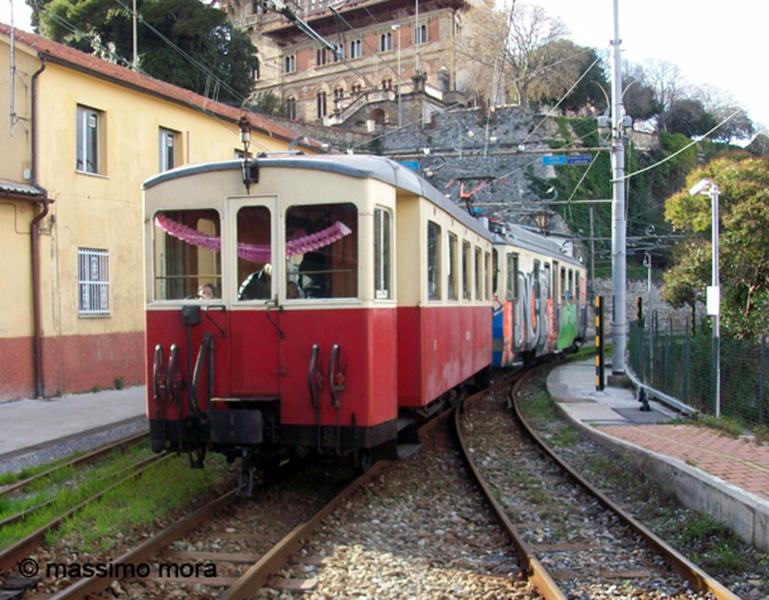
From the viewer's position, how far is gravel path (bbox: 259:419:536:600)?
5.61 meters

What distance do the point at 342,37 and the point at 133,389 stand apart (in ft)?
165

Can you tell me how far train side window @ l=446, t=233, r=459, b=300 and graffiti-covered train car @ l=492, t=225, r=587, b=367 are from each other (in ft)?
18.7

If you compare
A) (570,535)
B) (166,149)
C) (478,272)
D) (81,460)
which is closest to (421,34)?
(166,149)

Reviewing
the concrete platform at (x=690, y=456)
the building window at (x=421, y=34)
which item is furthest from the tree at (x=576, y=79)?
the concrete platform at (x=690, y=456)

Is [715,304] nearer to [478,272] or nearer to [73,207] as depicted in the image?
[478,272]

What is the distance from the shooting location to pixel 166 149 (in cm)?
2055

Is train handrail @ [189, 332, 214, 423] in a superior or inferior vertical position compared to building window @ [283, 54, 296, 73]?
inferior

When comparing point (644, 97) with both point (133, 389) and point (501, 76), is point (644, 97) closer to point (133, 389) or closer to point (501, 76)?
point (501, 76)

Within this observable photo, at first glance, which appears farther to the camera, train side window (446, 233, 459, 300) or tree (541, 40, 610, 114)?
tree (541, 40, 610, 114)

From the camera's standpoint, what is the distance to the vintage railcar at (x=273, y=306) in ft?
23.3

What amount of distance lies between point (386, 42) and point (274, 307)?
59.3 m

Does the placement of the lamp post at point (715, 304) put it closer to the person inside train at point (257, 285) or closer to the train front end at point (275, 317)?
the train front end at point (275, 317)

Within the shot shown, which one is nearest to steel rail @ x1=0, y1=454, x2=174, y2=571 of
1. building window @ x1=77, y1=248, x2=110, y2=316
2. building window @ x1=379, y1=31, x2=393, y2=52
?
building window @ x1=77, y1=248, x2=110, y2=316

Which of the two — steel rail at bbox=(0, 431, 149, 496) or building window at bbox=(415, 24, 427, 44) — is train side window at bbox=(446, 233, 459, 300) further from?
building window at bbox=(415, 24, 427, 44)
